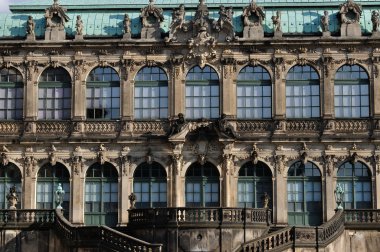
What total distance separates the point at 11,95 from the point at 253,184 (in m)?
14.0

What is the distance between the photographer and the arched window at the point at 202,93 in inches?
2498

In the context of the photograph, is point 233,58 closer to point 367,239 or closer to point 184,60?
point 184,60

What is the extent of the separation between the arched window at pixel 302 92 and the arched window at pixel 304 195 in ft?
9.21

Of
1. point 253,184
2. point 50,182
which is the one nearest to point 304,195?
point 253,184

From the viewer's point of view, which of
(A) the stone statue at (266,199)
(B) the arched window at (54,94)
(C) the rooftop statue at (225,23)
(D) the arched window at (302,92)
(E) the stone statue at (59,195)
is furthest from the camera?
(B) the arched window at (54,94)

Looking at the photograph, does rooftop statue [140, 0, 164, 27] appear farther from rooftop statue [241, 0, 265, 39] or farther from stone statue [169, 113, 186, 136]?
stone statue [169, 113, 186, 136]

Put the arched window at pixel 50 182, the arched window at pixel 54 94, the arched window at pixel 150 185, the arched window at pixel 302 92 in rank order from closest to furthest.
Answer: the arched window at pixel 150 185
the arched window at pixel 50 182
the arched window at pixel 302 92
the arched window at pixel 54 94

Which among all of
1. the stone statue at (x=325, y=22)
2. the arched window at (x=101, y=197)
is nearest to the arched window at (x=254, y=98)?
the stone statue at (x=325, y=22)

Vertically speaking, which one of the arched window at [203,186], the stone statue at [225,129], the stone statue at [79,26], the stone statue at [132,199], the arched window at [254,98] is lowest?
the stone statue at [132,199]

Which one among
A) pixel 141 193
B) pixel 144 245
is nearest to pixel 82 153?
pixel 141 193

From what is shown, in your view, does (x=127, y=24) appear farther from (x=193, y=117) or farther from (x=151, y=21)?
(x=193, y=117)

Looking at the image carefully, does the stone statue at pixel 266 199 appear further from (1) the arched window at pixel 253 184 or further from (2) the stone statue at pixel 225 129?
(2) the stone statue at pixel 225 129

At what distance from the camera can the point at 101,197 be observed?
62.8 meters

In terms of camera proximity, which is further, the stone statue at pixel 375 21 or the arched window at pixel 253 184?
the stone statue at pixel 375 21
